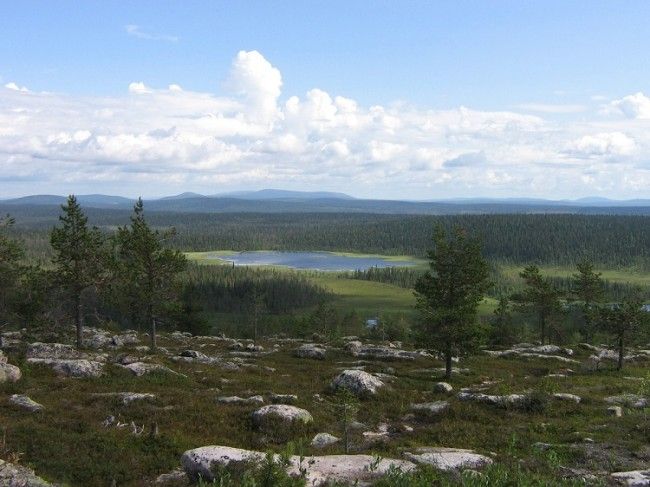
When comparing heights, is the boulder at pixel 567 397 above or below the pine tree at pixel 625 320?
below

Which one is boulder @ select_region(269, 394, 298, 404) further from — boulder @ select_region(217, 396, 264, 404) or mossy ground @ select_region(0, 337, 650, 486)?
boulder @ select_region(217, 396, 264, 404)

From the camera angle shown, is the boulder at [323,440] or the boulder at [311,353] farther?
the boulder at [311,353]

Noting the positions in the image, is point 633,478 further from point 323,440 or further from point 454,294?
point 454,294

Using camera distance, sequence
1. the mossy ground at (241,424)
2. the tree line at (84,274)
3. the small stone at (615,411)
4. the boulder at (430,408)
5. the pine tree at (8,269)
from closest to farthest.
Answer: the mossy ground at (241,424)
the small stone at (615,411)
the boulder at (430,408)
the pine tree at (8,269)
the tree line at (84,274)

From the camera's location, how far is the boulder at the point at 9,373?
31203mm

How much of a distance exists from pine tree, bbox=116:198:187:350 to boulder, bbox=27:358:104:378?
13.9 m

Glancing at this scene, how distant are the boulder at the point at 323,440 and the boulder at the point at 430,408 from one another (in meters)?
8.61

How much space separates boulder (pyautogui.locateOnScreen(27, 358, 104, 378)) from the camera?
35.3 metres

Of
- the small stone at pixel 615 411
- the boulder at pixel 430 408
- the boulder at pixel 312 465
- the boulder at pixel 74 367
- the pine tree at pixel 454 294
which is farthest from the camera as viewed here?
the pine tree at pixel 454 294

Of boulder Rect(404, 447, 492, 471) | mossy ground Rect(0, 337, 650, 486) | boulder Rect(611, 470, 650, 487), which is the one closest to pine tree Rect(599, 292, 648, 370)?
mossy ground Rect(0, 337, 650, 486)

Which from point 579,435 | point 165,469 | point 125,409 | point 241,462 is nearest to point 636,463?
point 579,435

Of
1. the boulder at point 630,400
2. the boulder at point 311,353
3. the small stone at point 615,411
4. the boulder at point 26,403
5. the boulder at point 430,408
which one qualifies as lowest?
the boulder at point 311,353

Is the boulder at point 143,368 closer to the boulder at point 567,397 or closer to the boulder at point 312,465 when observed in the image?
the boulder at point 312,465

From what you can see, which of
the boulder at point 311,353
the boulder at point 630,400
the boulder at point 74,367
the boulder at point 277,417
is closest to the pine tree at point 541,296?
the boulder at point 311,353
